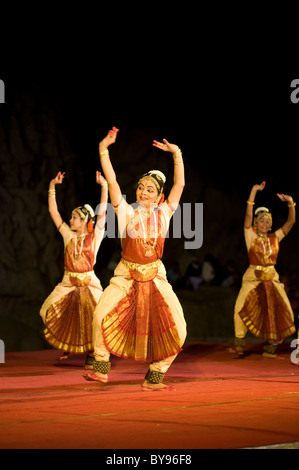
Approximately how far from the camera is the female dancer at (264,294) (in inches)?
352

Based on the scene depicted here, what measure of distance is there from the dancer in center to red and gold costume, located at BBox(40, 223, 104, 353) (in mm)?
1662

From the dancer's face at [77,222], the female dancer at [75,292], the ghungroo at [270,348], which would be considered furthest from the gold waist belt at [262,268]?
the dancer's face at [77,222]

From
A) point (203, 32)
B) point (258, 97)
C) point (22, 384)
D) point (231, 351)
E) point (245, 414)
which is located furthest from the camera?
point (258, 97)

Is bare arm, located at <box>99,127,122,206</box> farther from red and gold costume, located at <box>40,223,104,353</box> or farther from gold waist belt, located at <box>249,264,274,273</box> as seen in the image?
gold waist belt, located at <box>249,264,274,273</box>

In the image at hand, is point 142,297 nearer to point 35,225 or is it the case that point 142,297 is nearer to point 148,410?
point 148,410

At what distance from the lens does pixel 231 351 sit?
952 cm

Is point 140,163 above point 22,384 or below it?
above

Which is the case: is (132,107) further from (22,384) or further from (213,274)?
(22,384)

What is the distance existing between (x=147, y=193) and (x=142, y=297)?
31.6 inches

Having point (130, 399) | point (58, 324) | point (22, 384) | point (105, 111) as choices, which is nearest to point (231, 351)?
point (58, 324)

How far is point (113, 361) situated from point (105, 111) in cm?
597

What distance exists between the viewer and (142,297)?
565cm

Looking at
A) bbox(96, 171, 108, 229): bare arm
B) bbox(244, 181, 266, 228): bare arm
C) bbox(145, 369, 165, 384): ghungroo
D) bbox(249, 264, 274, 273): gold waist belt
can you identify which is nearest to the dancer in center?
bbox(145, 369, 165, 384): ghungroo

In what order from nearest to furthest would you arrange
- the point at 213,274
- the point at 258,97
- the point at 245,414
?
the point at 245,414
the point at 213,274
the point at 258,97
